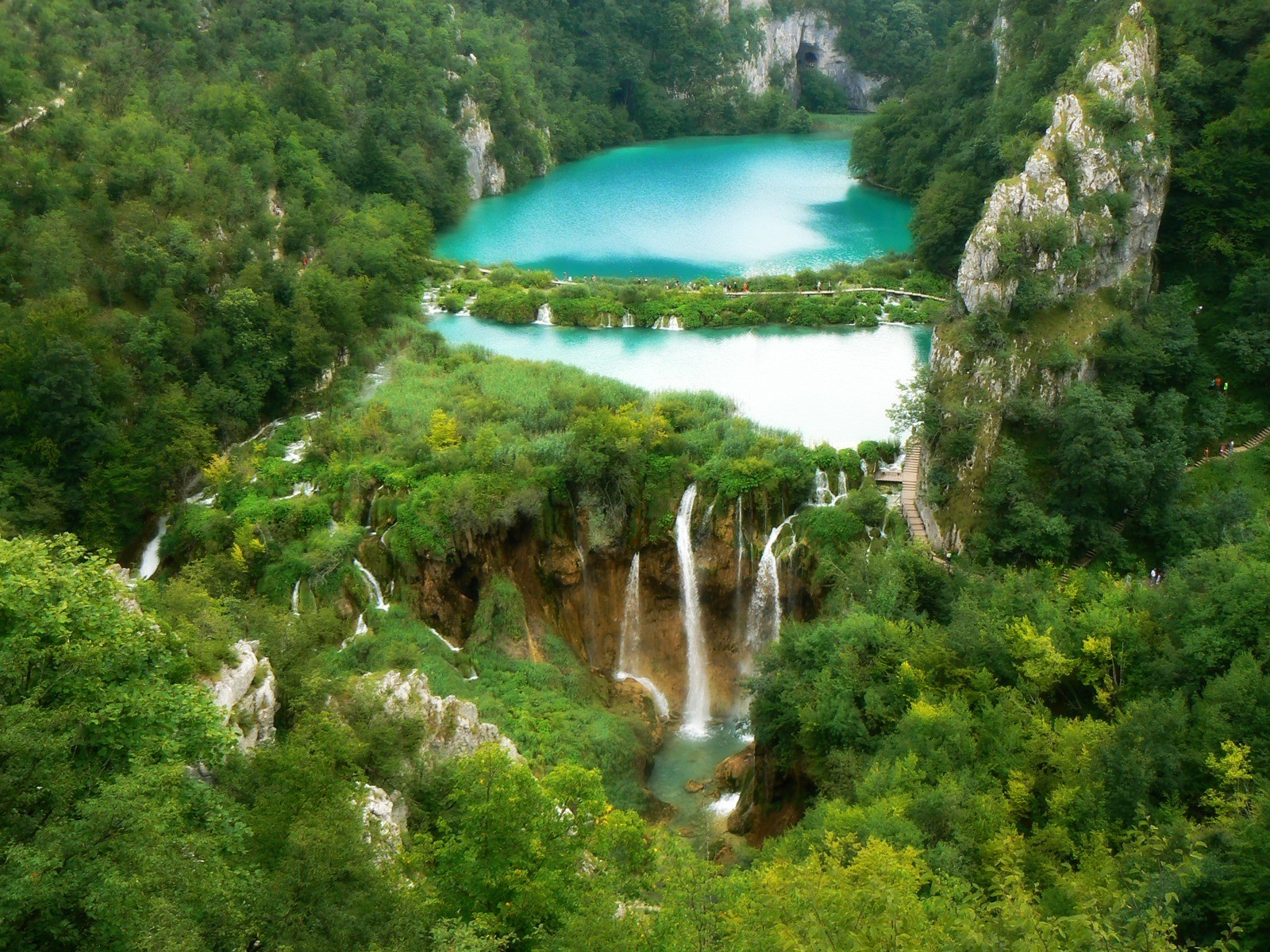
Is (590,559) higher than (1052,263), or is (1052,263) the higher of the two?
(1052,263)

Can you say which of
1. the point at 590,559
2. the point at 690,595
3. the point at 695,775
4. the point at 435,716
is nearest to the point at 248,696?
the point at 435,716

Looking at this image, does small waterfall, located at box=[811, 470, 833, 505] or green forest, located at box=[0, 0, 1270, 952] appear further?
small waterfall, located at box=[811, 470, 833, 505]

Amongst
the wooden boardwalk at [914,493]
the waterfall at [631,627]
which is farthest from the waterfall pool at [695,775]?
the wooden boardwalk at [914,493]

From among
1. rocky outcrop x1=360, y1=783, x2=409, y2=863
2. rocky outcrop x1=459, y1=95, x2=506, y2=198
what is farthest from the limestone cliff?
rocky outcrop x1=459, y1=95, x2=506, y2=198

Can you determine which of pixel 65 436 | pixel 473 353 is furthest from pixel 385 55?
pixel 65 436

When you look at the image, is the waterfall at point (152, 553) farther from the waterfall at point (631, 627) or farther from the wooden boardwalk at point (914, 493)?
the wooden boardwalk at point (914, 493)

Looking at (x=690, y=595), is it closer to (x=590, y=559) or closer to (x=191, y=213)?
(x=590, y=559)

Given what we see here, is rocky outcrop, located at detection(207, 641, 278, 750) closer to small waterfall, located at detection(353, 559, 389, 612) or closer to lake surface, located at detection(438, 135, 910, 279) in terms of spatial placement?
small waterfall, located at detection(353, 559, 389, 612)
